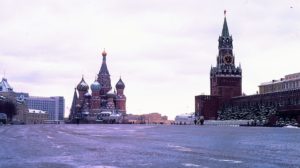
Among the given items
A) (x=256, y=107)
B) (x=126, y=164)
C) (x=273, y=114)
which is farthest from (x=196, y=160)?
(x=256, y=107)

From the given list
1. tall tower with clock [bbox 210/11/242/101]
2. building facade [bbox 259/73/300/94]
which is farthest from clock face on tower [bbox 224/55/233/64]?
building facade [bbox 259/73/300/94]

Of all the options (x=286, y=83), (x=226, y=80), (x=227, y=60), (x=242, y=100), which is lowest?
(x=242, y=100)

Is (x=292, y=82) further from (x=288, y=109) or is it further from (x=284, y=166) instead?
(x=284, y=166)

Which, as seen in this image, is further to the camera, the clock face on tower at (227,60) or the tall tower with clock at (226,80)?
the clock face on tower at (227,60)

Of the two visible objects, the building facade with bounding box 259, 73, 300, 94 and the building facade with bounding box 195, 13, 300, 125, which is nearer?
the building facade with bounding box 195, 13, 300, 125

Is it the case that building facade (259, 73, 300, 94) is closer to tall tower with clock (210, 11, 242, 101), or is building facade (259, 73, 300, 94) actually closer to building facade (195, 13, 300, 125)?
building facade (195, 13, 300, 125)

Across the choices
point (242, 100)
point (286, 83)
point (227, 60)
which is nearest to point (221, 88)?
point (227, 60)

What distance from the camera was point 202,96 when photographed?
192 meters

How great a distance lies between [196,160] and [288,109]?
125158 millimetres

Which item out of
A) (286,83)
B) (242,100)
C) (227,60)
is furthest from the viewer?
(227,60)

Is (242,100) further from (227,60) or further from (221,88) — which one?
(227,60)

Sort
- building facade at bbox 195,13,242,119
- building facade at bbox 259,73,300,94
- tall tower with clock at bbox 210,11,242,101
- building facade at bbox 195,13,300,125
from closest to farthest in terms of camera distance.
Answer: building facade at bbox 195,13,300,125 → building facade at bbox 259,73,300,94 → building facade at bbox 195,13,242,119 → tall tower with clock at bbox 210,11,242,101

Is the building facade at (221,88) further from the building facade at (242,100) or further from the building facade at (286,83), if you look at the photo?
the building facade at (286,83)

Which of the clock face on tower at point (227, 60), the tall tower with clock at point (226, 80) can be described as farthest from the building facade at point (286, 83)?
the clock face on tower at point (227, 60)
